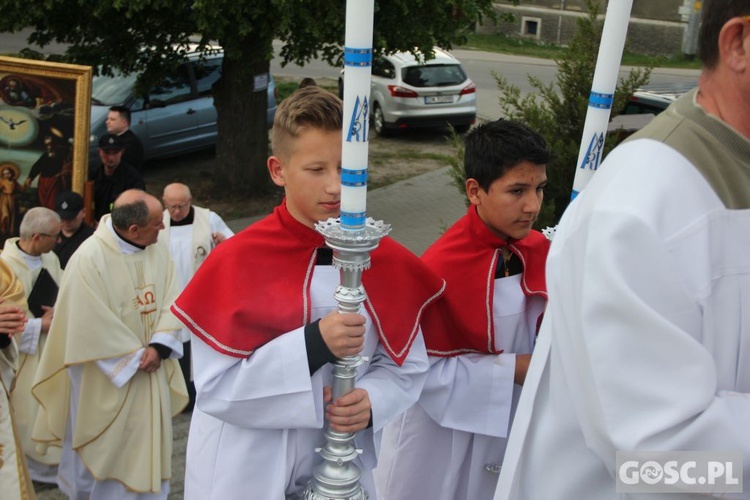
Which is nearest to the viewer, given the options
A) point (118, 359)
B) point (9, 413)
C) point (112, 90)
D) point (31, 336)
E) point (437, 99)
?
point (9, 413)

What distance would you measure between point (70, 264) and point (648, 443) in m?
3.98

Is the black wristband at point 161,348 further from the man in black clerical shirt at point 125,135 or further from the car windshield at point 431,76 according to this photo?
the car windshield at point 431,76

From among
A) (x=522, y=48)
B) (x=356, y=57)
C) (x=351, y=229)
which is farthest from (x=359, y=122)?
(x=522, y=48)

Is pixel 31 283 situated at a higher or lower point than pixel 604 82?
lower

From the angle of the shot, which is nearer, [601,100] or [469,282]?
[601,100]

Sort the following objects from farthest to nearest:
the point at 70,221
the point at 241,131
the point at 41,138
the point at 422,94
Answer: the point at 422,94 < the point at 241,131 < the point at 41,138 < the point at 70,221

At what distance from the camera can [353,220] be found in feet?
6.87

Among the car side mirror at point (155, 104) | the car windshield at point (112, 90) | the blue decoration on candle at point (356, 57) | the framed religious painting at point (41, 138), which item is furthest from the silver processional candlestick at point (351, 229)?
the car side mirror at point (155, 104)

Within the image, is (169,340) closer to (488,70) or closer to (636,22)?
(488,70)

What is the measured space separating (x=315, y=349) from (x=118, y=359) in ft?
9.24

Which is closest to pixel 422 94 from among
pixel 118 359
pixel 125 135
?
pixel 125 135

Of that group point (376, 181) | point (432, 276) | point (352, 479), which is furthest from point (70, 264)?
point (376, 181)

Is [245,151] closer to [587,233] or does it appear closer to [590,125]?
[590,125]

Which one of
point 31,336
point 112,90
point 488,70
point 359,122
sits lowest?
point 488,70
